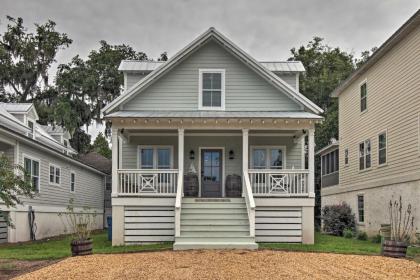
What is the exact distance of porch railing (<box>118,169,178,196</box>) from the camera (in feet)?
51.9

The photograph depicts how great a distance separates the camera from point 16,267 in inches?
435

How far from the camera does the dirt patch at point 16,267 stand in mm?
10117

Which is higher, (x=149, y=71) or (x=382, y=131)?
(x=149, y=71)

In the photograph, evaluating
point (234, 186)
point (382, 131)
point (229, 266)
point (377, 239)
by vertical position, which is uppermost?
point (382, 131)

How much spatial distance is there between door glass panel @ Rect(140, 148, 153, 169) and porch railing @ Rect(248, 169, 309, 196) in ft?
12.5

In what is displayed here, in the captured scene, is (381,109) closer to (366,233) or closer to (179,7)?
(366,233)

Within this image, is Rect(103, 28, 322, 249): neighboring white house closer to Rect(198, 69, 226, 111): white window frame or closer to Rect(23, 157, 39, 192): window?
Rect(198, 69, 226, 111): white window frame

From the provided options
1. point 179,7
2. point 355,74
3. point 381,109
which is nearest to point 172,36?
point 179,7

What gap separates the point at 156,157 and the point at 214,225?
5.06m

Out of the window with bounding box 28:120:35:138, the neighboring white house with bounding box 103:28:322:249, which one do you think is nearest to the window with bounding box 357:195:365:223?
the neighboring white house with bounding box 103:28:322:249

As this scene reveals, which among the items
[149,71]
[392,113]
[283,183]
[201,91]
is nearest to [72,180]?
[149,71]

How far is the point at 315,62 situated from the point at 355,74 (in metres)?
17.4

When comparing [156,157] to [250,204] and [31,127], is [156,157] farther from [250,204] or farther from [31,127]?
[31,127]

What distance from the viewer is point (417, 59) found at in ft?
53.8
